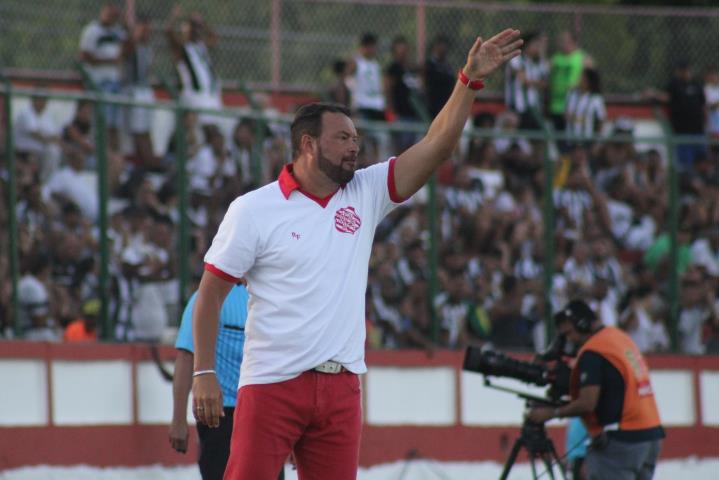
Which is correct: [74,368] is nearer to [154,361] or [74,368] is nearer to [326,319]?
[154,361]

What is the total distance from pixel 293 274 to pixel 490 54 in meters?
1.23

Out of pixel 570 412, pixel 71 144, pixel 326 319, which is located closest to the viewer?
pixel 326 319

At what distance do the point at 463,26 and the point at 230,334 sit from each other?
11396mm

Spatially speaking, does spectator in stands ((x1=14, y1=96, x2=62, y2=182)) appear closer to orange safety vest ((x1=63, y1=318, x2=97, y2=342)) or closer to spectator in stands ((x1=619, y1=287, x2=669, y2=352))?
orange safety vest ((x1=63, y1=318, x2=97, y2=342))

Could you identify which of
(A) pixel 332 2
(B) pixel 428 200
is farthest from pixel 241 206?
(A) pixel 332 2

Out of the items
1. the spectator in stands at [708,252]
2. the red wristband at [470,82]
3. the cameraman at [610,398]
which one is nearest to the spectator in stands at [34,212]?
the cameraman at [610,398]

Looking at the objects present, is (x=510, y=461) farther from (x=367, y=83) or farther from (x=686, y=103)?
(x=686, y=103)

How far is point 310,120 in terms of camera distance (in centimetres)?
627

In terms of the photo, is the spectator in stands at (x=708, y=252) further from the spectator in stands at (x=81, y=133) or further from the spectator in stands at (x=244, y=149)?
the spectator in stands at (x=81, y=133)

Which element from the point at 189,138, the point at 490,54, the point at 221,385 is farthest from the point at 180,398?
the point at 189,138

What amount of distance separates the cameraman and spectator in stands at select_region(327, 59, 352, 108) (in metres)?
6.42

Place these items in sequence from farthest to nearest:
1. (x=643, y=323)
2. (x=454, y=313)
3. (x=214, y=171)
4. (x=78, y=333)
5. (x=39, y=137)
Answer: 1. (x=643, y=323)
2. (x=454, y=313)
3. (x=214, y=171)
4. (x=78, y=333)
5. (x=39, y=137)

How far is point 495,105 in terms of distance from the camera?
1786 cm

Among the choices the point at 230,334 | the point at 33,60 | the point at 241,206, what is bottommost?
the point at 230,334
